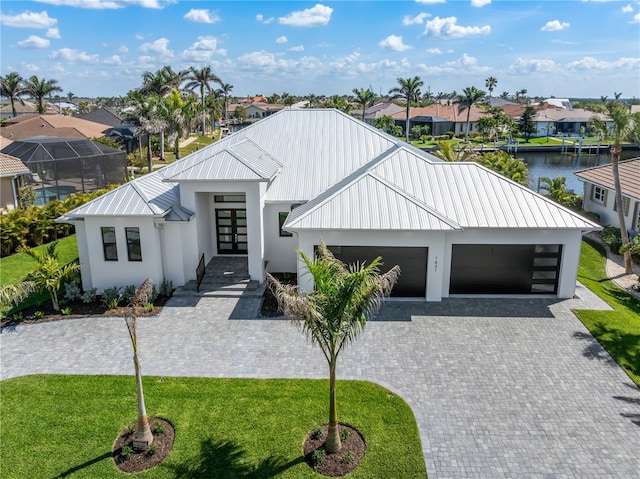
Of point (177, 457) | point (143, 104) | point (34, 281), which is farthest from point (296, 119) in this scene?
point (143, 104)

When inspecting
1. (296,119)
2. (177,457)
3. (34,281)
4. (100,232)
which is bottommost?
(177,457)

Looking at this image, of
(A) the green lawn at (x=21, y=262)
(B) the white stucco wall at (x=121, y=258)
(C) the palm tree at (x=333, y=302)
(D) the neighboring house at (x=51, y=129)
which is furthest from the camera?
(D) the neighboring house at (x=51, y=129)

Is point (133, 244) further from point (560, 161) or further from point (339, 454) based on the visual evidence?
point (560, 161)

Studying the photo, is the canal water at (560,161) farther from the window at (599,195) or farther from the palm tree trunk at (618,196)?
the palm tree trunk at (618,196)

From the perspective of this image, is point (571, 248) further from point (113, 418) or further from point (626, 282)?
point (113, 418)

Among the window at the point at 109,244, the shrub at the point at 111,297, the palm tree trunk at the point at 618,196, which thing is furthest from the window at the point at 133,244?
the palm tree trunk at the point at 618,196

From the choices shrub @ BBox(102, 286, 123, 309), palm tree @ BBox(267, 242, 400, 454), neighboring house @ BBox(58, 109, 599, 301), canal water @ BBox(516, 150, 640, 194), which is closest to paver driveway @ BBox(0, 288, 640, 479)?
shrub @ BBox(102, 286, 123, 309)
